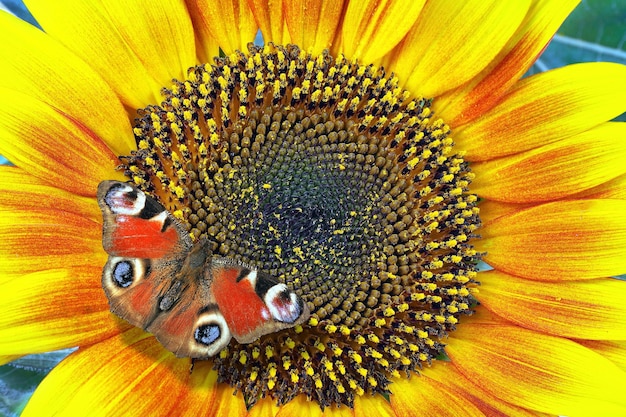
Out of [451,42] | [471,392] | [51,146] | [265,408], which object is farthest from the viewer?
[451,42]

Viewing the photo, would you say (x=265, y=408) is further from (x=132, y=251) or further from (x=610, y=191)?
(x=610, y=191)

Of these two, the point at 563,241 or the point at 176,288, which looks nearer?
the point at 176,288

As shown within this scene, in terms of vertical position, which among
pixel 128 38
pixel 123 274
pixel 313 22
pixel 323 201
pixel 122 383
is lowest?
pixel 122 383

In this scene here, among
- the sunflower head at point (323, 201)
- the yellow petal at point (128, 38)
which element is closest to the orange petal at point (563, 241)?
the sunflower head at point (323, 201)

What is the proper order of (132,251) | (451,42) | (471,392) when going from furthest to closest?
1. (451,42)
2. (471,392)
3. (132,251)

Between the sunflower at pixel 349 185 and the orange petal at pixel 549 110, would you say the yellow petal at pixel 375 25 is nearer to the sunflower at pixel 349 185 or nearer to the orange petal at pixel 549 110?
the sunflower at pixel 349 185

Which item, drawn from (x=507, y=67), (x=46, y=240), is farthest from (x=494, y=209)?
(x=46, y=240)

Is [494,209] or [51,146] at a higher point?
[494,209]
